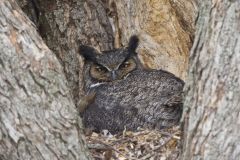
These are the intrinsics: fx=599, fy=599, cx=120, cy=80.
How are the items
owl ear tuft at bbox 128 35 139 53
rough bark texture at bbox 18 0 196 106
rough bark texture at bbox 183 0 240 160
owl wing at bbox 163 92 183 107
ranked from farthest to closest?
1. rough bark texture at bbox 18 0 196 106
2. owl ear tuft at bbox 128 35 139 53
3. owl wing at bbox 163 92 183 107
4. rough bark texture at bbox 183 0 240 160

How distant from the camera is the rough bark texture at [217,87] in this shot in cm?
231

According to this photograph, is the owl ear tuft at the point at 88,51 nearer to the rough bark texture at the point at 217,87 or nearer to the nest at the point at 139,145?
the nest at the point at 139,145

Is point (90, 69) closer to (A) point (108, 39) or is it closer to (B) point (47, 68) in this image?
(A) point (108, 39)

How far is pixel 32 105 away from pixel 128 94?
1291 millimetres

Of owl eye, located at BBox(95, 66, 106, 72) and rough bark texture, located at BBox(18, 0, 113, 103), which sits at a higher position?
rough bark texture, located at BBox(18, 0, 113, 103)

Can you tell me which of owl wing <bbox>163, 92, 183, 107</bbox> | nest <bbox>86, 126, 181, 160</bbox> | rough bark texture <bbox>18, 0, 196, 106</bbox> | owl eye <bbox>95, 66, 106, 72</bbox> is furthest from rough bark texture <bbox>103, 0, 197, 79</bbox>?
nest <bbox>86, 126, 181, 160</bbox>

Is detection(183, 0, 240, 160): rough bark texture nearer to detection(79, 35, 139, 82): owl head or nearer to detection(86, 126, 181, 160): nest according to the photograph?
detection(86, 126, 181, 160): nest

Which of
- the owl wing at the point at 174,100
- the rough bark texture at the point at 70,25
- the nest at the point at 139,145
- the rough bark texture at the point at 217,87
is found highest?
the rough bark texture at the point at 70,25

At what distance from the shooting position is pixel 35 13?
426cm

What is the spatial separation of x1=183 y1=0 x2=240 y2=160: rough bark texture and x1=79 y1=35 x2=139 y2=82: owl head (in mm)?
1701

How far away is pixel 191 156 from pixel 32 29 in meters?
0.86

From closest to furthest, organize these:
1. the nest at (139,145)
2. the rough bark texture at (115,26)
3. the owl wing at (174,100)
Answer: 1. the nest at (139,145)
2. the owl wing at (174,100)
3. the rough bark texture at (115,26)

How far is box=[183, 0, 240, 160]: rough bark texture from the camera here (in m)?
2.31

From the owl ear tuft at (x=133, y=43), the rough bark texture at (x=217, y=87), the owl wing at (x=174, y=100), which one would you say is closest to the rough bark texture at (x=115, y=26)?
the owl ear tuft at (x=133, y=43)
